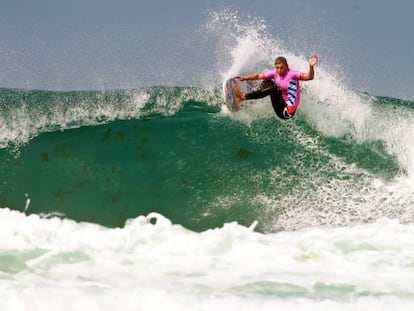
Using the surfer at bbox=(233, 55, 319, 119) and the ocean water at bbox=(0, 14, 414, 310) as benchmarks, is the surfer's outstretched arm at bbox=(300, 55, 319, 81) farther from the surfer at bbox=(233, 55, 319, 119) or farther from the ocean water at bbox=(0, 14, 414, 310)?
the ocean water at bbox=(0, 14, 414, 310)

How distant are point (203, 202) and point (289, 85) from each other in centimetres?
229

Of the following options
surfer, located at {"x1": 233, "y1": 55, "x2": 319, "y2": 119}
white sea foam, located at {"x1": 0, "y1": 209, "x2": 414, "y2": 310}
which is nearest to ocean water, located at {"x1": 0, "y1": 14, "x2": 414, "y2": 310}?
white sea foam, located at {"x1": 0, "y1": 209, "x2": 414, "y2": 310}

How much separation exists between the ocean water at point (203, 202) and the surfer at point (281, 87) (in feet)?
2.28

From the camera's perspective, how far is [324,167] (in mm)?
8312

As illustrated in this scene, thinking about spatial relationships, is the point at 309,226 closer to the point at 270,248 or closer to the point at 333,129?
the point at 270,248

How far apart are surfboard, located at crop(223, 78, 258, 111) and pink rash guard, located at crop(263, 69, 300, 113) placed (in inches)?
Result: 15.8

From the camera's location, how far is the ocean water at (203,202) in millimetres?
4398

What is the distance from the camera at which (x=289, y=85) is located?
333 inches

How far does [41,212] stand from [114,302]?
3.50 m

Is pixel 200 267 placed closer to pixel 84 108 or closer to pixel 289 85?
pixel 289 85

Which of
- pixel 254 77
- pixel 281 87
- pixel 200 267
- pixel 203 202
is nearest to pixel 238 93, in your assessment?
pixel 254 77

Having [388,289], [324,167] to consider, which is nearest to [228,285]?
[388,289]

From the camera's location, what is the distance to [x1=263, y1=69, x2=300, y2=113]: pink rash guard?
8.40 m

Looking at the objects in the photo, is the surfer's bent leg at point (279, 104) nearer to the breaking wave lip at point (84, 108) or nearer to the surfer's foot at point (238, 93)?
the surfer's foot at point (238, 93)
